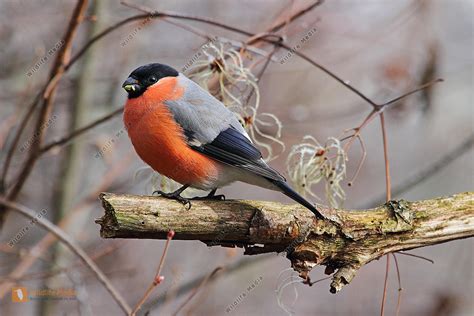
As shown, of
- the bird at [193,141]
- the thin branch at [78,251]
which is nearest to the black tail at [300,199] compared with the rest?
the bird at [193,141]

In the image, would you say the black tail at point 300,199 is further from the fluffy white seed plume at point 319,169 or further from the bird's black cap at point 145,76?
the bird's black cap at point 145,76

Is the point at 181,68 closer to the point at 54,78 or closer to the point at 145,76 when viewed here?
the point at 145,76

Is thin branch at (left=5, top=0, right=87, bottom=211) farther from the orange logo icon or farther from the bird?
the orange logo icon

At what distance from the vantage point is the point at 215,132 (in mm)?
3115

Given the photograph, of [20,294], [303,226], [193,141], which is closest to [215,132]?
[193,141]

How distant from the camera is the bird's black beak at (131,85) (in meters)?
3.26

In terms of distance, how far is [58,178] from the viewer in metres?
4.62

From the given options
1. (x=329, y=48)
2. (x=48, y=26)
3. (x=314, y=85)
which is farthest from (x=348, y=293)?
(x=48, y=26)

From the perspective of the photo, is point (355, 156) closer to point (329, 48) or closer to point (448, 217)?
point (329, 48)

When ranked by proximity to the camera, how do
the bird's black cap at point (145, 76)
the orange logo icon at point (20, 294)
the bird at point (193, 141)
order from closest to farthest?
the bird at point (193, 141), the bird's black cap at point (145, 76), the orange logo icon at point (20, 294)

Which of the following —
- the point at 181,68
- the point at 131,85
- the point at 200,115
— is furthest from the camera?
the point at 181,68

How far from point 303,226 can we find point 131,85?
3.78 feet

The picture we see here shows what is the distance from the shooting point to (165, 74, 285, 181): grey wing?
3070 millimetres

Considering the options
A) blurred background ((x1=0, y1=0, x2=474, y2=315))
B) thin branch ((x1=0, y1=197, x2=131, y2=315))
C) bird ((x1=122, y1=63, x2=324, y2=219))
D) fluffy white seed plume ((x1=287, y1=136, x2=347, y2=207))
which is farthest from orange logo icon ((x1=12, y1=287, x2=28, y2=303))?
fluffy white seed plume ((x1=287, y1=136, x2=347, y2=207))
